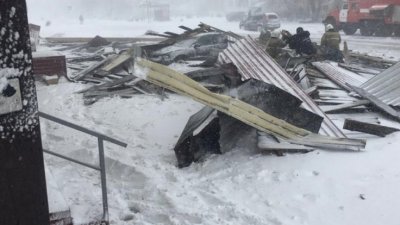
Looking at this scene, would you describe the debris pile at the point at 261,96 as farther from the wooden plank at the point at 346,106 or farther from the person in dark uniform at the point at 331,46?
the person in dark uniform at the point at 331,46

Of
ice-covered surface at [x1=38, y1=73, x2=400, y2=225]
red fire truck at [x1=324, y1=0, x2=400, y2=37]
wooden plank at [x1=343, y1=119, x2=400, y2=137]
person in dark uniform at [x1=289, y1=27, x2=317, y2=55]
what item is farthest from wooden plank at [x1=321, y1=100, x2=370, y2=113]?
red fire truck at [x1=324, y1=0, x2=400, y2=37]

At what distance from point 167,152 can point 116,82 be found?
12.3ft

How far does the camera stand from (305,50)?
11.9 meters

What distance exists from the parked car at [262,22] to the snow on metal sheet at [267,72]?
23.4 meters

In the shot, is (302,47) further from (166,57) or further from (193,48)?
(166,57)

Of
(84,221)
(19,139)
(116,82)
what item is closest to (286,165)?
(84,221)

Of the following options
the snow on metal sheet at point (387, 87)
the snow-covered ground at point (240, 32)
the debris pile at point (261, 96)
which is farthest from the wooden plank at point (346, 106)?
the snow-covered ground at point (240, 32)

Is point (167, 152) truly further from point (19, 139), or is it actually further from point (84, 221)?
point (19, 139)

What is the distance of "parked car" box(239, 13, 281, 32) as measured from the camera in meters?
32.7

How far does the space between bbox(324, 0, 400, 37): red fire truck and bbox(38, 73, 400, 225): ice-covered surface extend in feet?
68.6

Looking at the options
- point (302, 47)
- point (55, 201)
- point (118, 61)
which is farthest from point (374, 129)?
point (118, 61)

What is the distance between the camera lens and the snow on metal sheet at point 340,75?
8.87m

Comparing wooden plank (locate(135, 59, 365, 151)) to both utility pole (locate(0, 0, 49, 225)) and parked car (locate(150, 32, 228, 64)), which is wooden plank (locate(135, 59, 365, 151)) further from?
parked car (locate(150, 32, 228, 64))

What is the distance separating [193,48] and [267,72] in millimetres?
6379
